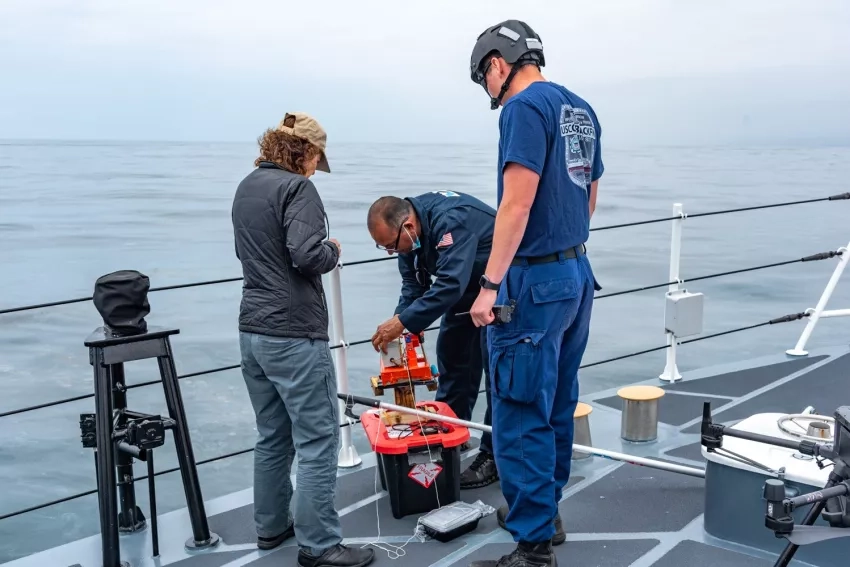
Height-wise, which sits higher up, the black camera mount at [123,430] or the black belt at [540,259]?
the black belt at [540,259]

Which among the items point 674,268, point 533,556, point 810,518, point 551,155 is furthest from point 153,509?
point 674,268

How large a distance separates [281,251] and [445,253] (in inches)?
22.8

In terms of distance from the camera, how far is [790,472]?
222cm

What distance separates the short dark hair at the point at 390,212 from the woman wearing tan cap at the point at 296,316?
0.29 meters

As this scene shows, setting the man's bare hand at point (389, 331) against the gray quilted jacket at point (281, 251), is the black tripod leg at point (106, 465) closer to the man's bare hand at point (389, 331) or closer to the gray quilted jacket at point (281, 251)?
the gray quilted jacket at point (281, 251)

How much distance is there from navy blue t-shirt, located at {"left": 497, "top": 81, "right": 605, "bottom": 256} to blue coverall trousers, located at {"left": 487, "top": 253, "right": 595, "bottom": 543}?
0.24 ft

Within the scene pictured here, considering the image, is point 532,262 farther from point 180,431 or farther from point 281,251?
point 180,431

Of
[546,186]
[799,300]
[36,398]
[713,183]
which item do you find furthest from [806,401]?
[713,183]

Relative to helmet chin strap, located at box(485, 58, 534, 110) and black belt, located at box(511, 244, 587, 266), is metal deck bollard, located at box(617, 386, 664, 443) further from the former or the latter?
helmet chin strap, located at box(485, 58, 534, 110)

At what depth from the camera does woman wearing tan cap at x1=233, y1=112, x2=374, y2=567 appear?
2.20 metres

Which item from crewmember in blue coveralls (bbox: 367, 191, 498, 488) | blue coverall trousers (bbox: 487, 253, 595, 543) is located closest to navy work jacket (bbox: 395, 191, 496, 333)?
crewmember in blue coveralls (bbox: 367, 191, 498, 488)

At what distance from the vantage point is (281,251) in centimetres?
224

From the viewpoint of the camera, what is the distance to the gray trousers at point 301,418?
229 centimetres

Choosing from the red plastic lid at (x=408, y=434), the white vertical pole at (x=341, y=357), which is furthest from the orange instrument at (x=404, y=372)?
the white vertical pole at (x=341, y=357)
